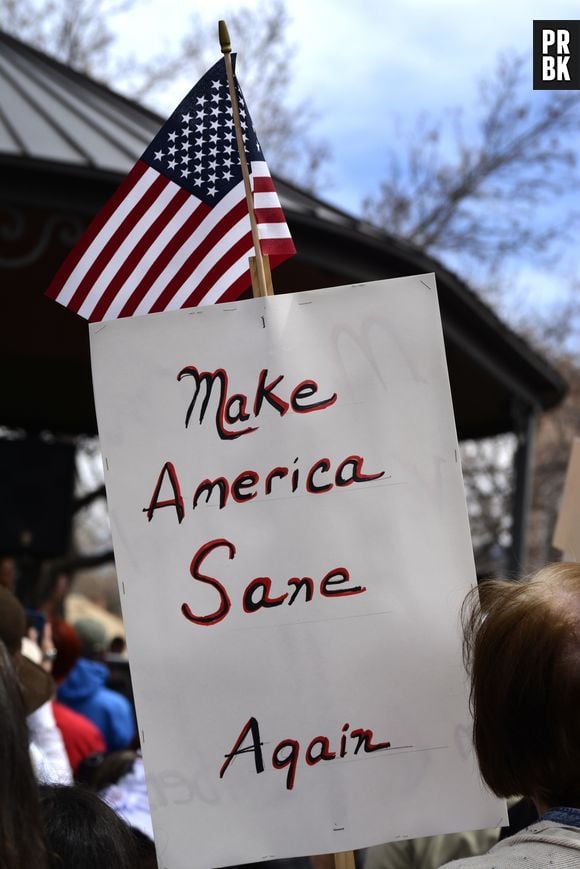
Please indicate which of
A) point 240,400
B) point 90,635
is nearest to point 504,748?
point 240,400

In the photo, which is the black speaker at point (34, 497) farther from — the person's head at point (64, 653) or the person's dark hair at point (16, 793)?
the person's dark hair at point (16, 793)

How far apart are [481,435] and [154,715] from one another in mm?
9642

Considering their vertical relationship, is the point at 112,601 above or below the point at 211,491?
below

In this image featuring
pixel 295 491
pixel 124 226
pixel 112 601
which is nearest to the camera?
pixel 295 491

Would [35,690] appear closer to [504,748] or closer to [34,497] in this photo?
[504,748]

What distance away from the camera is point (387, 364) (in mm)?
2039

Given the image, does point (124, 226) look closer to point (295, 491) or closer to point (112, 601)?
point (295, 491)

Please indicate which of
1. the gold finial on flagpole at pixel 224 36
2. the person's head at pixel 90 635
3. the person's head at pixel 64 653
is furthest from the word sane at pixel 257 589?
the person's head at pixel 90 635

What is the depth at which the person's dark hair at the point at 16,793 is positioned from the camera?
130 centimetres

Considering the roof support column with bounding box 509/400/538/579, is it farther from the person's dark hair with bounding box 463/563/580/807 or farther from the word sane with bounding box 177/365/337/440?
the person's dark hair with bounding box 463/563/580/807

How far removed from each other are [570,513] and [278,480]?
3.14 ft

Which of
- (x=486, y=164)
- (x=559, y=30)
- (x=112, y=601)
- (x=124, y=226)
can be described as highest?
(x=486, y=164)

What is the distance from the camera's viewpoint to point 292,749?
6.39 ft

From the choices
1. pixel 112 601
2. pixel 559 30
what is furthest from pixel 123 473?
pixel 112 601
